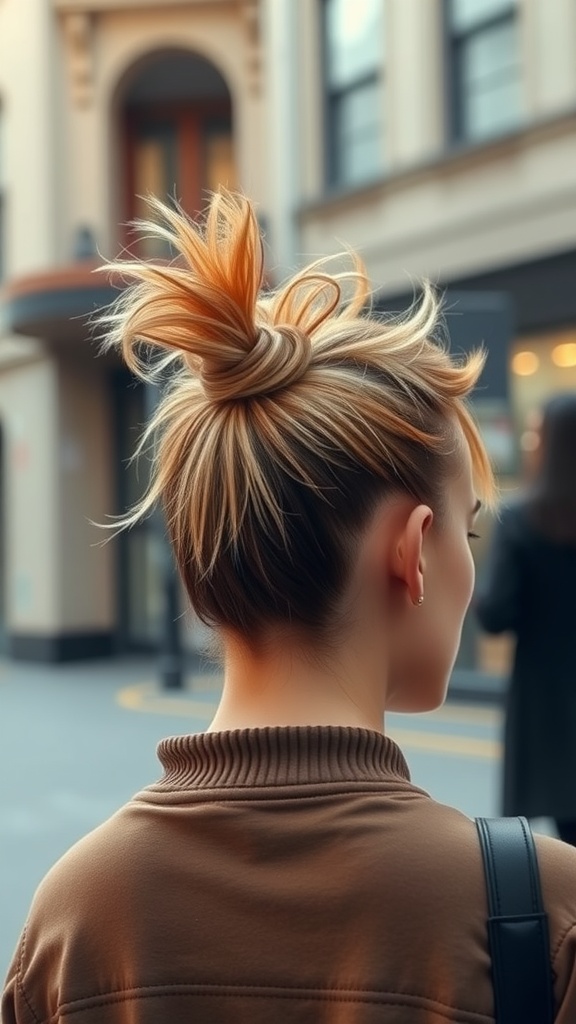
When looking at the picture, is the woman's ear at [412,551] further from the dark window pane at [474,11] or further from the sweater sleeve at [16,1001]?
the dark window pane at [474,11]

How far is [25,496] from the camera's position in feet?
50.7

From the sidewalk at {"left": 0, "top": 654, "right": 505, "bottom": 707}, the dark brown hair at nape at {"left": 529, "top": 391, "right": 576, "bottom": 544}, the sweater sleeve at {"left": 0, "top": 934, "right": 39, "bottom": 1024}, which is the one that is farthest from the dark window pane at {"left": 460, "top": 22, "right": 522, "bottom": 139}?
the sweater sleeve at {"left": 0, "top": 934, "right": 39, "bottom": 1024}

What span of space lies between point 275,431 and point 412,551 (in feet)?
0.51

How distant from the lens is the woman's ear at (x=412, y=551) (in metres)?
1.12

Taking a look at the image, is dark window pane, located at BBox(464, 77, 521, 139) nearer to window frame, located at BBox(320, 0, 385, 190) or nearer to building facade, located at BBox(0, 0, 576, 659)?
building facade, located at BBox(0, 0, 576, 659)

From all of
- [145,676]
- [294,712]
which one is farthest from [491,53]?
[294,712]

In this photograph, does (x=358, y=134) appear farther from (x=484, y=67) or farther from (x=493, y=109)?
(x=493, y=109)

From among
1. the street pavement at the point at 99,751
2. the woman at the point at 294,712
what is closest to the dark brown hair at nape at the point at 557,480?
the street pavement at the point at 99,751

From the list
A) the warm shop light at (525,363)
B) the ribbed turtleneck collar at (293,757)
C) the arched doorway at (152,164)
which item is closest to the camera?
the ribbed turtleneck collar at (293,757)

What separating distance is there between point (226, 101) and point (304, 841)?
15.4 meters

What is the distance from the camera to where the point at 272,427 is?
1135 mm

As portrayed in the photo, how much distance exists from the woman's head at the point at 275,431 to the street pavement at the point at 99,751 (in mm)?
3537

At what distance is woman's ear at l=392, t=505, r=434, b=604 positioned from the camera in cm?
112

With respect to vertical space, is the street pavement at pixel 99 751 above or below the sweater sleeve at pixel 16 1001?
below
